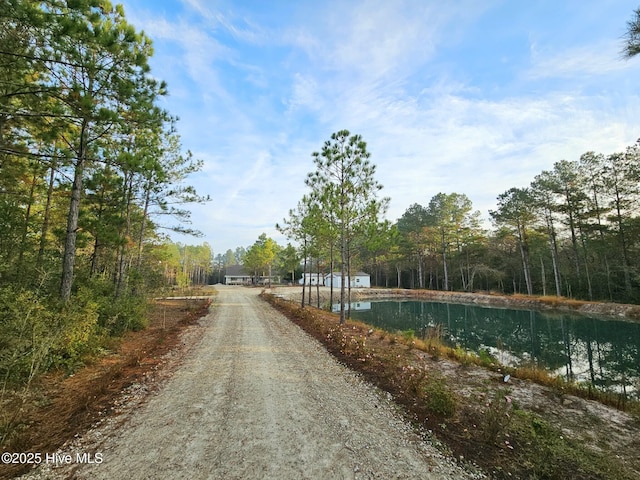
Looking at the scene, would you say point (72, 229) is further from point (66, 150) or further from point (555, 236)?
point (555, 236)

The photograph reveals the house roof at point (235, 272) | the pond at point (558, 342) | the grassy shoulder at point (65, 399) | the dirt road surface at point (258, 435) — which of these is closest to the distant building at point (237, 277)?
the house roof at point (235, 272)

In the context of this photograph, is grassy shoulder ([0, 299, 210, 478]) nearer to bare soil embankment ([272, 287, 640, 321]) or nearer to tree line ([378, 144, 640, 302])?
tree line ([378, 144, 640, 302])

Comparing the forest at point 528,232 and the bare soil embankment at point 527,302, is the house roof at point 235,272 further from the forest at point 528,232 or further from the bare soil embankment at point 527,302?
the forest at point 528,232

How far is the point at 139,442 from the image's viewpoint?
3074mm

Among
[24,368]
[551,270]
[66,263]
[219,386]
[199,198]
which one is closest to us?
[24,368]

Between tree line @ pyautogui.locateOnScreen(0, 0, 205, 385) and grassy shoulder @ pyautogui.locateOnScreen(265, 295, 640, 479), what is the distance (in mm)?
5342

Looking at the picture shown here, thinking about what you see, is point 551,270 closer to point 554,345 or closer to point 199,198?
point 554,345

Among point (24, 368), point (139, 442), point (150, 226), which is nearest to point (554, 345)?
point (139, 442)

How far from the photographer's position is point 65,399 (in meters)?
4.06

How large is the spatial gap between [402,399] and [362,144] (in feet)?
29.7

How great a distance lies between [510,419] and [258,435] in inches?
127

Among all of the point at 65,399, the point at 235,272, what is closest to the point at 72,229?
the point at 65,399

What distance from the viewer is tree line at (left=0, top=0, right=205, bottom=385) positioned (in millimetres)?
4336

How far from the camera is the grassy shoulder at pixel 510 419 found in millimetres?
2920
